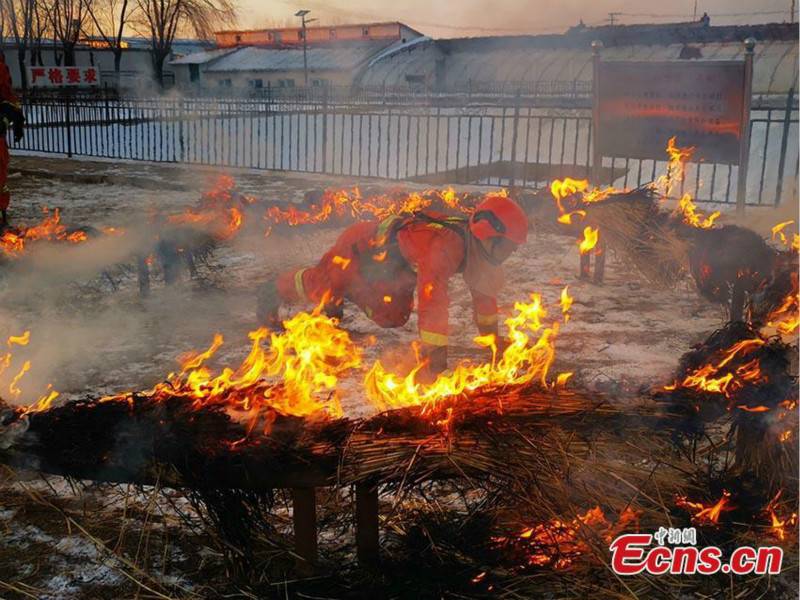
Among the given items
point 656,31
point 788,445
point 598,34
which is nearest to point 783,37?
point 656,31

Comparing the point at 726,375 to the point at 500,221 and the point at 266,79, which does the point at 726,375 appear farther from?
the point at 266,79

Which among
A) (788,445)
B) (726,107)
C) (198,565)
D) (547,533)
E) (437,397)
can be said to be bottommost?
(198,565)

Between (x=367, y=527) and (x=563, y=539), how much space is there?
0.82m

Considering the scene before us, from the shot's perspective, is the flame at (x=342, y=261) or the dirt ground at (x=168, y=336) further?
the flame at (x=342, y=261)

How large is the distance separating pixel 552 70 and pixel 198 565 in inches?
1110

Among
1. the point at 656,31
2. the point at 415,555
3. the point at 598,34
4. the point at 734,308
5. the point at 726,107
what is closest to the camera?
the point at 415,555

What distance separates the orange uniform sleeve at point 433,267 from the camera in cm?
474

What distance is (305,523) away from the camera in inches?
115

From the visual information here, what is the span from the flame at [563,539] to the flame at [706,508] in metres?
0.21

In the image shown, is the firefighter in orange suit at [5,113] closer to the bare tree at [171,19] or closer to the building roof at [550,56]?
the building roof at [550,56]

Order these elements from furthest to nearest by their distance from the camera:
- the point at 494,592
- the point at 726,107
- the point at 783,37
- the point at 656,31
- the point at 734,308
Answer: the point at 656,31, the point at 783,37, the point at 726,107, the point at 734,308, the point at 494,592

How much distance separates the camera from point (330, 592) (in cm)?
294

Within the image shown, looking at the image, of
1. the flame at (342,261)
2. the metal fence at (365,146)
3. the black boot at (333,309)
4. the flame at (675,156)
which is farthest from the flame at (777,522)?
the metal fence at (365,146)

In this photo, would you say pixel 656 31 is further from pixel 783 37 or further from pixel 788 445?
pixel 788 445
